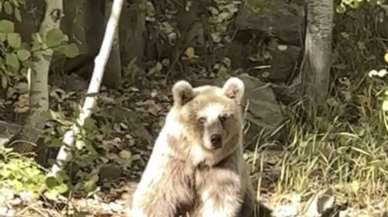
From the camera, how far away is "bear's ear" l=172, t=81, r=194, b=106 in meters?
5.02

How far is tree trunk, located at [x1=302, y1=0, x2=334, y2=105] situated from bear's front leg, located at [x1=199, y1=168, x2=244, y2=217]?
2.78 meters

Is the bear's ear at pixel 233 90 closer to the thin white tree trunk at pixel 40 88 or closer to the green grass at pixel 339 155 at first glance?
the thin white tree trunk at pixel 40 88

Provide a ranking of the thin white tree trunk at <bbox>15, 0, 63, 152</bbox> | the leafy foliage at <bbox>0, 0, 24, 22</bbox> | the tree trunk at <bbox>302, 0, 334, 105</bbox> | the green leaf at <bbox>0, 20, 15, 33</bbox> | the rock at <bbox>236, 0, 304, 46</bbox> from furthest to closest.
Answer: the rock at <bbox>236, 0, 304, 46</bbox> < the tree trunk at <bbox>302, 0, 334, 105</bbox> < the thin white tree trunk at <bbox>15, 0, 63, 152</bbox> < the leafy foliage at <bbox>0, 0, 24, 22</bbox> < the green leaf at <bbox>0, 20, 15, 33</bbox>

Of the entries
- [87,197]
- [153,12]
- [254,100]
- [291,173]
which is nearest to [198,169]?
[87,197]

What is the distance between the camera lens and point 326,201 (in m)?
5.71

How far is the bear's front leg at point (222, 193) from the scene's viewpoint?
5117 millimetres

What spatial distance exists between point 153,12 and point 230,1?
1.01 meters

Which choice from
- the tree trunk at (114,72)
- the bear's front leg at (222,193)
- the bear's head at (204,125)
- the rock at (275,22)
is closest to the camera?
the bear's head at (204,125)

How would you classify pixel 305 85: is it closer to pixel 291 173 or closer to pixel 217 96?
pixel 291 173

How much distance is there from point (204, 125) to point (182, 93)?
0.22m

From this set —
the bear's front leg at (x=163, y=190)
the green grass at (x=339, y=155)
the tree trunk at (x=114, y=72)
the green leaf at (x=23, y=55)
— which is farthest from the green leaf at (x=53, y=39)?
the tree trunk at (x=114, y=72)

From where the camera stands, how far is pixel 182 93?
5.05 m

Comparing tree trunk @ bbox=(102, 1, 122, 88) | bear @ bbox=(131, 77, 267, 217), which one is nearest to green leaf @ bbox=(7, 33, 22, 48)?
bear @ bbox=(131, 77, 267, 217)

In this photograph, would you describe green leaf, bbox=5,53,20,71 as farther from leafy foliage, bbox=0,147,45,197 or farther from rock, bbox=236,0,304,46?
rock, bbox=236,0,304,46
